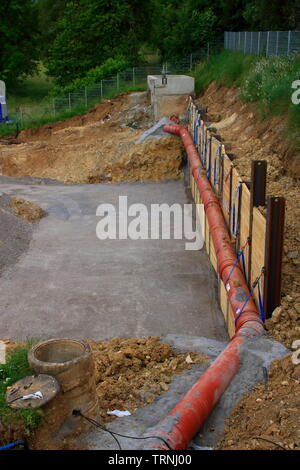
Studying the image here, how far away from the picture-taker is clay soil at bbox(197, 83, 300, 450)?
6355 mm

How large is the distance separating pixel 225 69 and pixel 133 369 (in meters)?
25.3

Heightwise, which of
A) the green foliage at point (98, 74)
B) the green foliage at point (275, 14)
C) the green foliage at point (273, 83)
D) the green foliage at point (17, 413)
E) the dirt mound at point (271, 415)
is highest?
the green foliage at point (275, 14)

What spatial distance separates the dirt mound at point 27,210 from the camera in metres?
20.4

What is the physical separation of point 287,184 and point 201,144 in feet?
24.6

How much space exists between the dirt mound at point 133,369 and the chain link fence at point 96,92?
1066 inches

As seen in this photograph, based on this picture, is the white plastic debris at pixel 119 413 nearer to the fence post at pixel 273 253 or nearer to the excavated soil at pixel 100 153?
the fence post at pixel 273 253

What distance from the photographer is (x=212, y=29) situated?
42438 mm

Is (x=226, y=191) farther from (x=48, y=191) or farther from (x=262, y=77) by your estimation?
(x=48, y=191)

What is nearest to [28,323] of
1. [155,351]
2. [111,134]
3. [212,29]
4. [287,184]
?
[155,351]

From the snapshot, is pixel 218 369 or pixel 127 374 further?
pixel 127 374

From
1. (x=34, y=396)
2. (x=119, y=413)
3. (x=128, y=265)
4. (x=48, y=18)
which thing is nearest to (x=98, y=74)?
(x=48, y=18)

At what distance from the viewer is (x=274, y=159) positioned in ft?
55.4

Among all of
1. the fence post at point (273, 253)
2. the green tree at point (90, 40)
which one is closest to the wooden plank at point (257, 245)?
the fence post at point (273, 253)

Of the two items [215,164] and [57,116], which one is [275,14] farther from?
[215,164]
